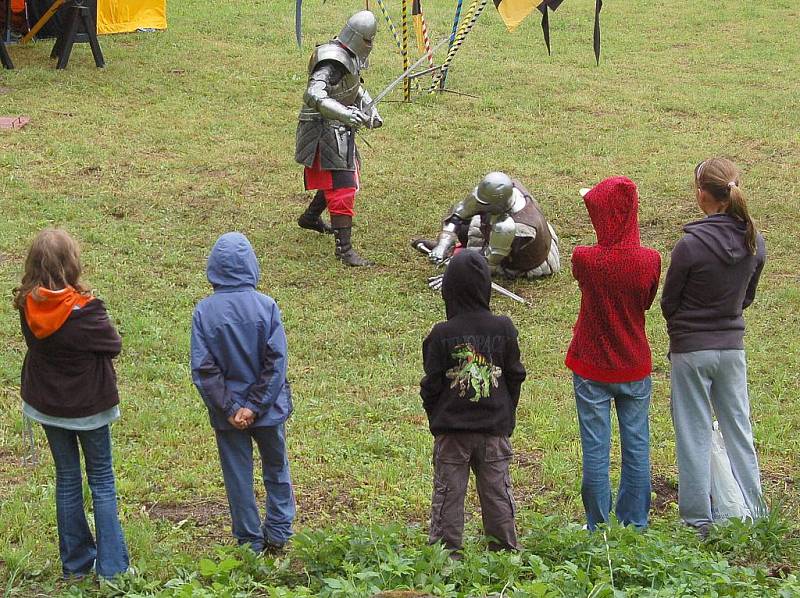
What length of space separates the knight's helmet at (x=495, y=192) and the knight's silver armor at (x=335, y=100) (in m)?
1.18

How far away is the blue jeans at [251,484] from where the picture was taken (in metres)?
4.45

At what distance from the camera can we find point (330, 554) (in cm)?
407

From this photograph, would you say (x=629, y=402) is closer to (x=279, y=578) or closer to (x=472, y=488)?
(x=472, y=488)

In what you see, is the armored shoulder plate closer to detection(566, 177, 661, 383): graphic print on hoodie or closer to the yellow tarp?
detection(566, 177, 661, 383): graphic print on hoodie

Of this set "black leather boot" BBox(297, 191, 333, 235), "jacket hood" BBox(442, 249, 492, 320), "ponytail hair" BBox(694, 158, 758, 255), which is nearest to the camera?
"jacket hood" BBox(442, 249, 492, 320)

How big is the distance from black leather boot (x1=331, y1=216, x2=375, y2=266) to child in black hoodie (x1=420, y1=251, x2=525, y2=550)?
4.68 metres

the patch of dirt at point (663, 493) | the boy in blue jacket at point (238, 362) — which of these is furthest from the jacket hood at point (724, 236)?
the boy in blue jacket at point (238, 362)

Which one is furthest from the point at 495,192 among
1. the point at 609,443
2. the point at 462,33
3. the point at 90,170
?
the point at 462,33

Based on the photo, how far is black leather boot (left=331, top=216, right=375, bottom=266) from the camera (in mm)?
8820

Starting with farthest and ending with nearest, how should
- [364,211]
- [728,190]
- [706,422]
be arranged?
[364,211] < [706,422] < [728,190]

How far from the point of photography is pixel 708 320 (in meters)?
4.49

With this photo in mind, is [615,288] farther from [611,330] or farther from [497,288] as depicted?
[497,288]

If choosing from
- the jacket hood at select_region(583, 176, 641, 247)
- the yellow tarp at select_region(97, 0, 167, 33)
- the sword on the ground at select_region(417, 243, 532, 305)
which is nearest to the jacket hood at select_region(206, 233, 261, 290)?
the jacket hood at select_region(583, 176, 641, 247)

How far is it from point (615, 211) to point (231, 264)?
4.99 feet
